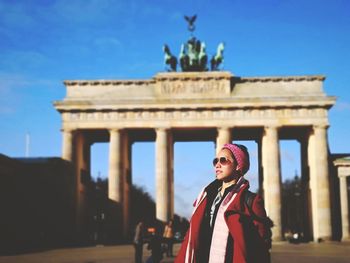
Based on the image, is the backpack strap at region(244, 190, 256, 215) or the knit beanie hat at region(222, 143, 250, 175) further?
the knit beanie hat at region(222, 143, 250, 175)

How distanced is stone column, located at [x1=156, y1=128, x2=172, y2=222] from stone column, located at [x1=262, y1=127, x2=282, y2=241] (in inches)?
389

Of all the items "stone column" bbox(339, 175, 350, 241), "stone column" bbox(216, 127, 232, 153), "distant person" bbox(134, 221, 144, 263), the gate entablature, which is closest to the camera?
"distant person" bbox(134, 221, 144, 263)

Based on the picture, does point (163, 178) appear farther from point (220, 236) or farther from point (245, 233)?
point (245, 233)

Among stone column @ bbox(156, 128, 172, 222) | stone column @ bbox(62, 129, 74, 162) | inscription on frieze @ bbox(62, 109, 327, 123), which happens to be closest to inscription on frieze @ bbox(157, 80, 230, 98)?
inscription on frieze @ bbox(62, 109, 327, 123)

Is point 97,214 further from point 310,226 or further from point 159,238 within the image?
point 159,238

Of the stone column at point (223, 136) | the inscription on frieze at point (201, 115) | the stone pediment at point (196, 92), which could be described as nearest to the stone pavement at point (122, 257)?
the stone column at point (223, 136)

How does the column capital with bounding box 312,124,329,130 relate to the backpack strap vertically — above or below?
above

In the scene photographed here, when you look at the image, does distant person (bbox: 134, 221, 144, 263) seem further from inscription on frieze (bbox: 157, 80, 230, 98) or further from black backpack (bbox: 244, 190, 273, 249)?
inscription on frieze (bbox: 157, 80, 230, 98)

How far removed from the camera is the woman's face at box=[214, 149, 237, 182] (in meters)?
5.43

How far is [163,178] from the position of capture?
55531 millimetres

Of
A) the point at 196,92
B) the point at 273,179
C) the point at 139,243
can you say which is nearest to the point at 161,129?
the point at 196,92

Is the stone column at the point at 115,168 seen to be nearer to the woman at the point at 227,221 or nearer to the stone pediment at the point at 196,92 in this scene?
the stone pediment at the point at 196,92

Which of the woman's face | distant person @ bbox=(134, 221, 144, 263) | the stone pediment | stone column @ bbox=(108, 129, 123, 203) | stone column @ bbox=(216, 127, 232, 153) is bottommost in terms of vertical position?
distant person @ bbox=(134, 221, 144, 263)

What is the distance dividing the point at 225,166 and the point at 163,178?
50297 mm
